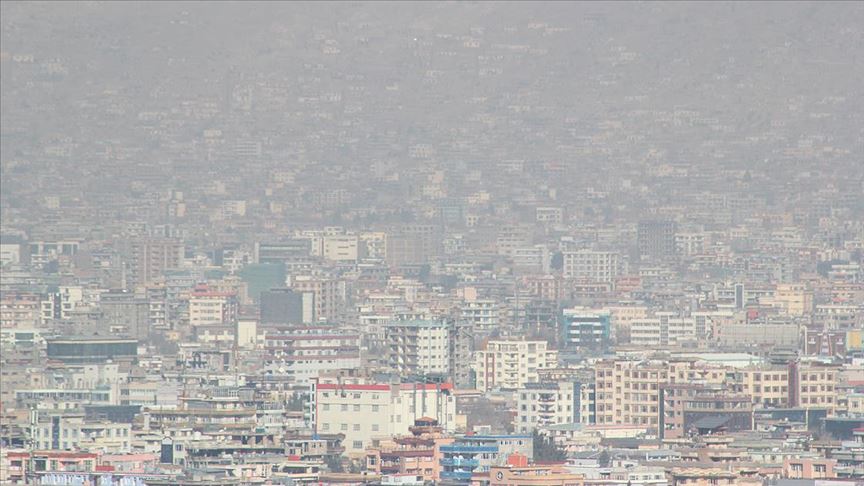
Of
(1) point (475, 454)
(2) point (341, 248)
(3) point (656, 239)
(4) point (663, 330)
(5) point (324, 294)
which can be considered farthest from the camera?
(2) point (341, 248)

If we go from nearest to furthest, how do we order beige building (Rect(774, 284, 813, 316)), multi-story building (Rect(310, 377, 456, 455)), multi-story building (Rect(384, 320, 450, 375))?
1. multi-story building (Rect(310, 377, 456, 455))
2. multi-story building (Rect(384, 320, 450, 375))
3. beige building (Rect(774, 284, 813, 316))

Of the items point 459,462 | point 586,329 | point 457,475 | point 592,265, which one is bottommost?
point 457,475

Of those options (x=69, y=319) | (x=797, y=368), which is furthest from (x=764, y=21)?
(x=797, y=368)

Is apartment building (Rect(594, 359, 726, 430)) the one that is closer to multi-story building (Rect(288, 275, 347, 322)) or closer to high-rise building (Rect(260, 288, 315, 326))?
high-rise building (Rect(260, 288, 315, 326))

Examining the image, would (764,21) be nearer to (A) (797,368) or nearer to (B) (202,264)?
(B) (202,264)

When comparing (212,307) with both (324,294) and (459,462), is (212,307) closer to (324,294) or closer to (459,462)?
(324,294)

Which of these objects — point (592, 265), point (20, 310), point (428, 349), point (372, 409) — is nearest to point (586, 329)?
point (20, 310)

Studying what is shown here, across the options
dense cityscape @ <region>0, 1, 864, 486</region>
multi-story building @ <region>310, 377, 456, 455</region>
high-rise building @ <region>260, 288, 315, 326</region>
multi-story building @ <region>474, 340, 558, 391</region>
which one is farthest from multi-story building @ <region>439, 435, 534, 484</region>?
high-rise building @ <region>260, 288, 315, 326</region>
